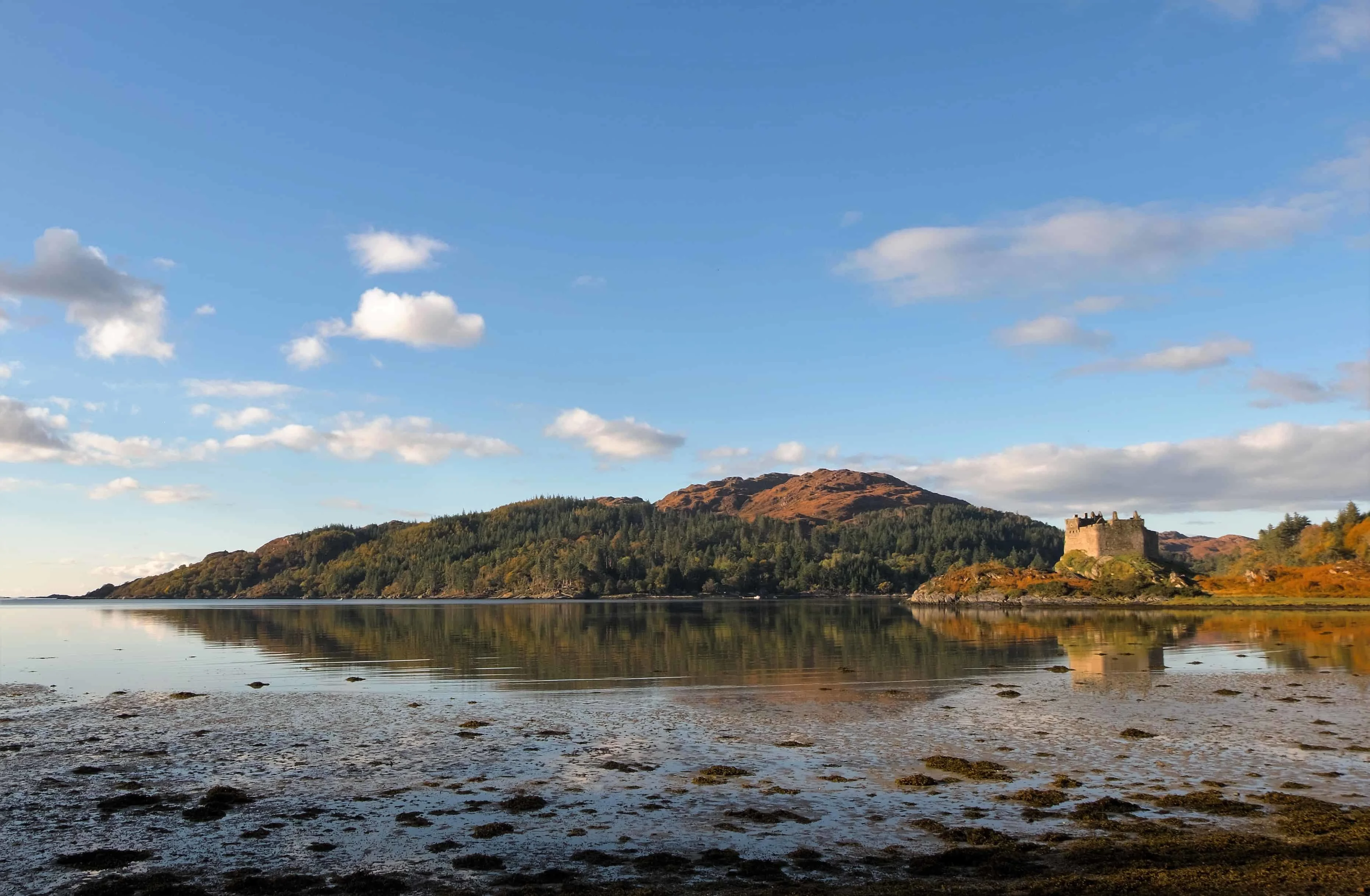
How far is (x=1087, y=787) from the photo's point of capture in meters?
23.5

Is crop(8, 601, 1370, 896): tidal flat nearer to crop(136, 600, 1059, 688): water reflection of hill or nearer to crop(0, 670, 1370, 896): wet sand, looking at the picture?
crop(0, 670, 1370, 896): wet sand

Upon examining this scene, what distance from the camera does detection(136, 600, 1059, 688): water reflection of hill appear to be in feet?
185

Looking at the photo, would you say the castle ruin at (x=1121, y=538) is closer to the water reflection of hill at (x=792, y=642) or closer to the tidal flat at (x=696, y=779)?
the water reflection of hill at (x=792, y=642)

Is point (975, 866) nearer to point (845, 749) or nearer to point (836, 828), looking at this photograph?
point (836, 828)

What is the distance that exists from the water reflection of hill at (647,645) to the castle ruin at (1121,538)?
60192 millimetres

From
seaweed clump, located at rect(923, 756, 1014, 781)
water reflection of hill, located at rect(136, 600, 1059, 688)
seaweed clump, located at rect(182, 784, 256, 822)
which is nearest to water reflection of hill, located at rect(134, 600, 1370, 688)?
water reflection of hill, located at rect(136, 600, 1059, 688)

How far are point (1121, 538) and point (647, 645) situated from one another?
456 feet

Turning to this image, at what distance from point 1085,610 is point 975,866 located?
145m

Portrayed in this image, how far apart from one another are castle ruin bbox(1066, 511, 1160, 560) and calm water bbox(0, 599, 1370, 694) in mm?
51873

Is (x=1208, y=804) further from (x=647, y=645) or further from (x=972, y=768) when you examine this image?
(x=647, y=645)

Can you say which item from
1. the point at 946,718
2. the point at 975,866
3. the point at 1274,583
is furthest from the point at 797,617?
the point at 975,866

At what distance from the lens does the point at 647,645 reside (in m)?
79.1

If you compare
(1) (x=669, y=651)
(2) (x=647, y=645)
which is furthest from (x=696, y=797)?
(2) (x=647, y=645)

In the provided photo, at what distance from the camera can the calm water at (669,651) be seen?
5241 cm
